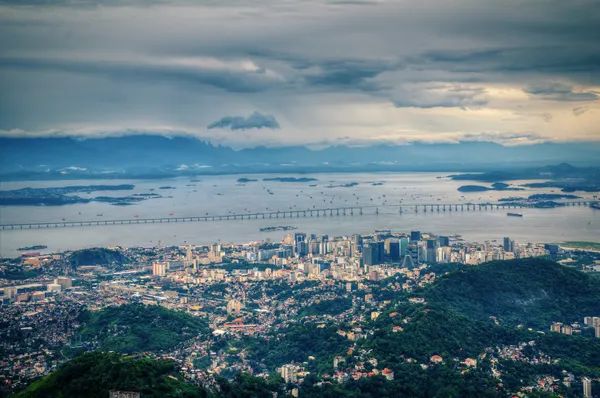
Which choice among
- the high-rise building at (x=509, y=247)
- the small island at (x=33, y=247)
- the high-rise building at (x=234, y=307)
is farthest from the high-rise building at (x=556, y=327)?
the small island at (x=33, y=247)

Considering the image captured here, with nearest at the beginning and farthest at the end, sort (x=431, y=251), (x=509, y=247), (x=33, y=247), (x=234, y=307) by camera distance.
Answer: (x=234, y=307) < (x=431, y=251) < (x=509, y=247) < (x=33, y=247)

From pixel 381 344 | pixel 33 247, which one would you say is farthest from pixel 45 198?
pixel 381 344

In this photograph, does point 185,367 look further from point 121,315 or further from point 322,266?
point 322,266

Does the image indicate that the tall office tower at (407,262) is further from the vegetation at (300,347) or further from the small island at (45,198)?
the small island at (45,198)

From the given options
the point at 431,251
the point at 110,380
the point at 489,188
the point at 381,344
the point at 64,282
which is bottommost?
the point at 64,282

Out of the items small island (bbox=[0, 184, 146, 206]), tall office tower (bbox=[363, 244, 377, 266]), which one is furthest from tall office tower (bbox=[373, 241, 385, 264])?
small island (bbox=[0, 184, 146, 206])

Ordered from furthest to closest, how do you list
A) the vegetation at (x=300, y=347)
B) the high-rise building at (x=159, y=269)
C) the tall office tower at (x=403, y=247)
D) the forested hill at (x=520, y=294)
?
1. the tall office tower at (x=403, y=247)
2. the high-rise building at (x=159, y=269)
3. the forested hill at (x=520, y=294)
4. the vegetation at (x=300, y=347)

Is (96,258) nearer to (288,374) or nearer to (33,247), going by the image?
(33,247)
